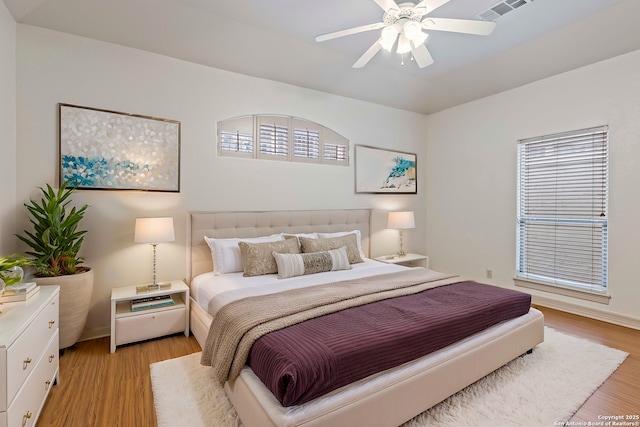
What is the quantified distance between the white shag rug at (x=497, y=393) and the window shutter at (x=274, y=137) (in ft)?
7.61

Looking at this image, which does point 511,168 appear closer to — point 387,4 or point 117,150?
point 387,4

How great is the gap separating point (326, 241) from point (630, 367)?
8.97 feet

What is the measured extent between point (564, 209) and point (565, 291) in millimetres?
983

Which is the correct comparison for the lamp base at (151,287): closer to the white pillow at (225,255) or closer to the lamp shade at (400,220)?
the white pillow at (225,255)

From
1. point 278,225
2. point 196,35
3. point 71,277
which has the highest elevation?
point 196,35

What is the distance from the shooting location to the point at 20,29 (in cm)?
260

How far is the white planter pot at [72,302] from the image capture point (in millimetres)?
2478

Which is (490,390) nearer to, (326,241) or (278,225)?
(326,241)

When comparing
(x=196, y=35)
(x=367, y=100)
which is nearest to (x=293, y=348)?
(x=196, y=35)

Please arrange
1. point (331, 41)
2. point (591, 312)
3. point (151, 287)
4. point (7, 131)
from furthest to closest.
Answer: point (591, 312), point (331, 41), point (151, 287), point (7, 131)

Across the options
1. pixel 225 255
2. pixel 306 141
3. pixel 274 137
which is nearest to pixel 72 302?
pixel 225 255

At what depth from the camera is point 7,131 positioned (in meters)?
2.44

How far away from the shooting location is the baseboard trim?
3197 millimetres

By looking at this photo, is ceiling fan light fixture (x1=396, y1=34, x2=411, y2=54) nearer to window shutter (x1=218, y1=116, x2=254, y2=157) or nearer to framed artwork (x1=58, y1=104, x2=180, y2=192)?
window shutter (x1=218, y1=116, x2=254, y2=157)
